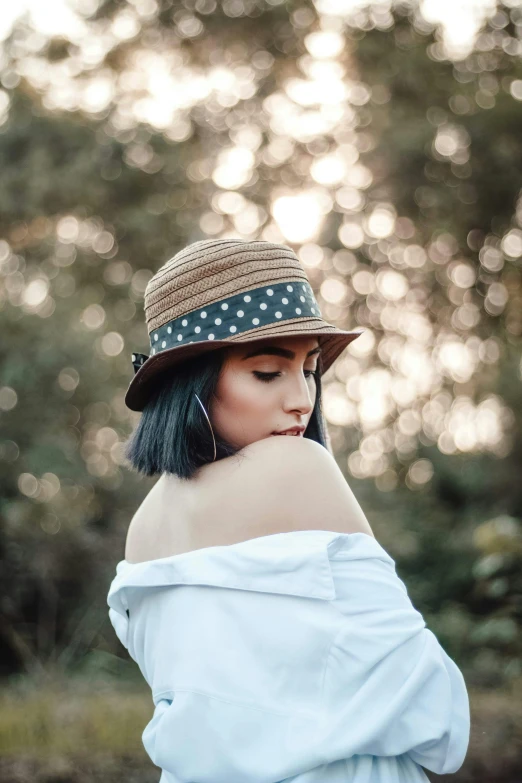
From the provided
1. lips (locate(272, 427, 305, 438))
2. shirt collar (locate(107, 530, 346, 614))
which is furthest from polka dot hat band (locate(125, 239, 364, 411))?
shirt collar (locate(107, 530, 346, 614))

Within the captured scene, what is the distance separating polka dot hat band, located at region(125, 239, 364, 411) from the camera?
165 cm

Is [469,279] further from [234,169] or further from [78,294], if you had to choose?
[78,294]

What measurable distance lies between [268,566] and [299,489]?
0.49 ft

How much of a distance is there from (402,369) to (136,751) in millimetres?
6049

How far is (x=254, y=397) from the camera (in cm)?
167

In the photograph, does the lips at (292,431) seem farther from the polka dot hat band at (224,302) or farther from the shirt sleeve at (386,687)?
the shirt sleeve at (386,687)

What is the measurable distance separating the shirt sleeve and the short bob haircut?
0.36 m

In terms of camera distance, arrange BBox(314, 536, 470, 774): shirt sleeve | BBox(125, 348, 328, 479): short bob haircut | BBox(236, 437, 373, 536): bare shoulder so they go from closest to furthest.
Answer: BBox(314, 536, 470, 774): shirt sleeve < BBox(236, 437, 373, 536): bare shoulder < BBox(125, 348, 328, 479): short bob haircut

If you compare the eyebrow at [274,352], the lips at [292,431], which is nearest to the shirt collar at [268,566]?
the lips at [292,431]

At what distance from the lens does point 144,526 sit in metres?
1.69

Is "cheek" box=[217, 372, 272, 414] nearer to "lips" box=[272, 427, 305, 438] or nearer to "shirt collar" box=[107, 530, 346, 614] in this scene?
"lips" box=[272, 427, 305, 438]

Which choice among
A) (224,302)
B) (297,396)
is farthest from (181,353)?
(297,396)

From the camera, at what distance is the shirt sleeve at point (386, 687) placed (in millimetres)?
1323

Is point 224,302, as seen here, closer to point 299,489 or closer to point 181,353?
point 181,353
